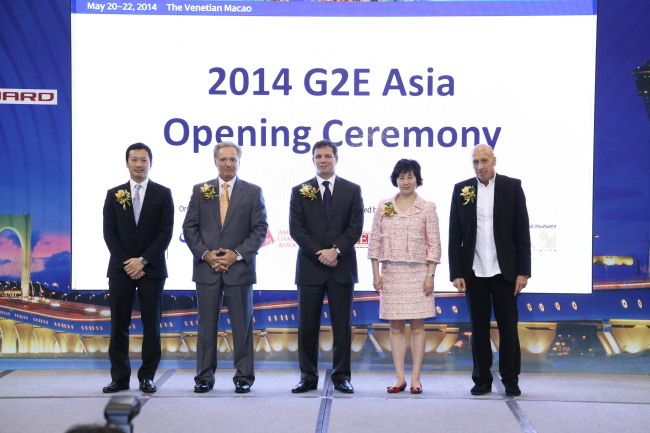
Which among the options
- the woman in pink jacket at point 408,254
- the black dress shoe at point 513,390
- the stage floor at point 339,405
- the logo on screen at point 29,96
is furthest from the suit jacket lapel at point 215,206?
the black dress shoe at point 513,390

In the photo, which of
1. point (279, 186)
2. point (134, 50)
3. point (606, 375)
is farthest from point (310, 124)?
point (606, 375)

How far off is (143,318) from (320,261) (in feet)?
3.92

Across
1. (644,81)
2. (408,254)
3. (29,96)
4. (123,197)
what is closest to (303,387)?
(408,254)

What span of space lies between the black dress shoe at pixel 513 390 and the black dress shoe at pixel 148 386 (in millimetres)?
2234

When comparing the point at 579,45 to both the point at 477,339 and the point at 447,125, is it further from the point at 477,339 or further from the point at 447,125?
the point at 477,339

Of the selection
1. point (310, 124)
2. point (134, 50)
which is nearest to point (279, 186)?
point (310, 124)

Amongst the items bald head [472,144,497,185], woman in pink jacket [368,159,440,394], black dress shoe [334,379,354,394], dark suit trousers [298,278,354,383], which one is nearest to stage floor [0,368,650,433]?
black dress shoe [334,379,354,394]

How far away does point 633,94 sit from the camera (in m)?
5.53

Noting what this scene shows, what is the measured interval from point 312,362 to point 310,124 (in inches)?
68.6

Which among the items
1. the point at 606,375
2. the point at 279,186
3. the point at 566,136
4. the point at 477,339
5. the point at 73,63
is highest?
the point at 73,63

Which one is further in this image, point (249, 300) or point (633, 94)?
point (633, 94)

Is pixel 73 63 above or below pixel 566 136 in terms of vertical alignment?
above

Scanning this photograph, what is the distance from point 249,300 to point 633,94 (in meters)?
3.12

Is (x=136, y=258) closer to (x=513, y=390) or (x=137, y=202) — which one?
(x=137, y=202)
